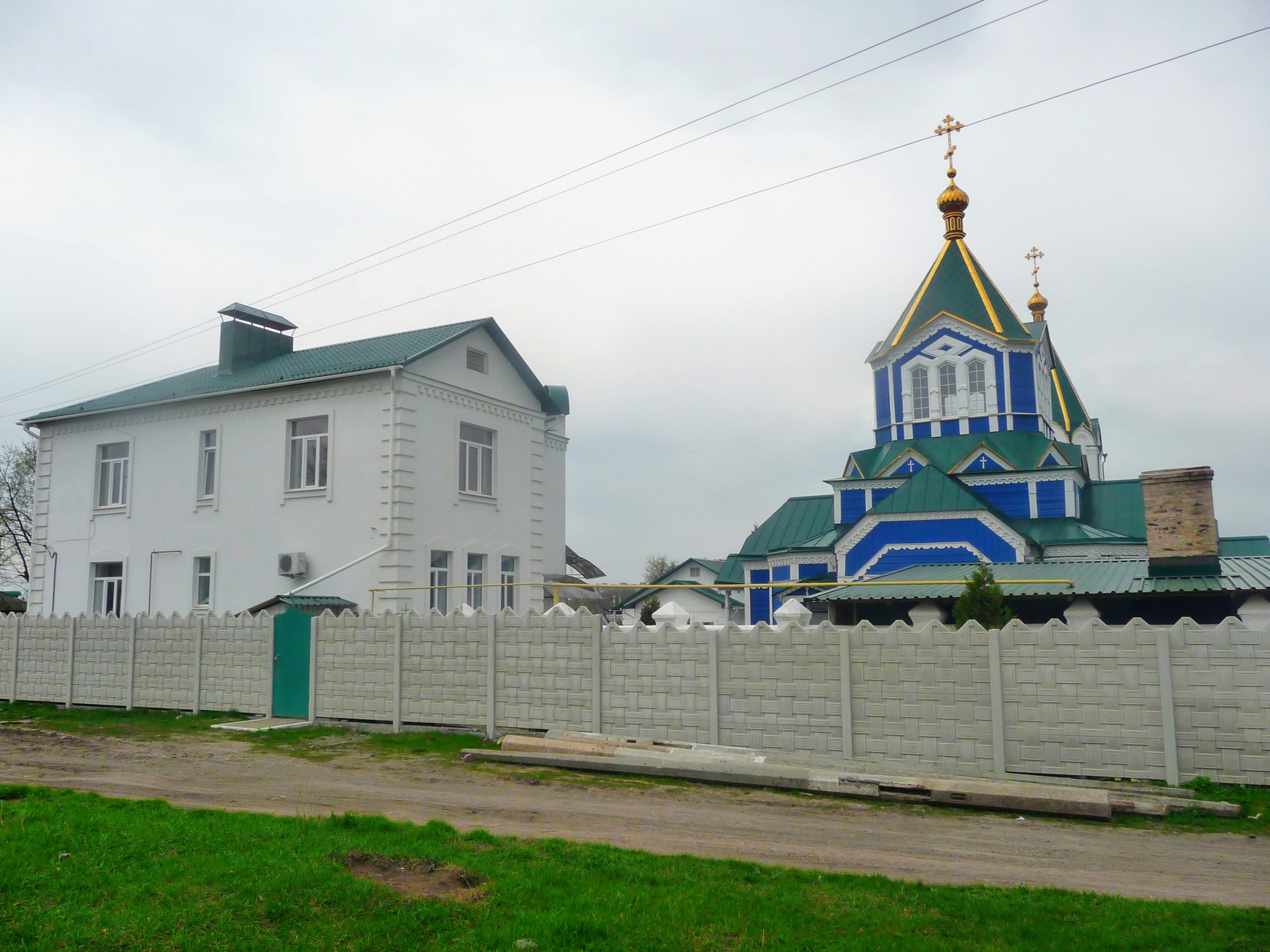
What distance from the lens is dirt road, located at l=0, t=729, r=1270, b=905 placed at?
709 centimetres

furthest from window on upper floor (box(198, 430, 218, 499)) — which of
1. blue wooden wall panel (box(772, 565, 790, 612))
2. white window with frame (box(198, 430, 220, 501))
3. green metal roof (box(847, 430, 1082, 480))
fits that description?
green metal roof (box(847, 430, 1082, 480))

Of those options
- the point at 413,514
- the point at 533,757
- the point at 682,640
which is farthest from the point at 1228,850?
the point at 413,514

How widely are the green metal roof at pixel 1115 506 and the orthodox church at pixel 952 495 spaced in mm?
50

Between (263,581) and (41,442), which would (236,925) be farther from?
(41,442)

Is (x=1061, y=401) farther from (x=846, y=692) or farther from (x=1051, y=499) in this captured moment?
(x=846, y=692)

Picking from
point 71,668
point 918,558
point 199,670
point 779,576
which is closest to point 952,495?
point 918,558

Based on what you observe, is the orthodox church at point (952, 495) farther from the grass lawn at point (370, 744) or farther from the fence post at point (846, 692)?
the grass lawn at point (370, 744)

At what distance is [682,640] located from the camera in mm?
12586

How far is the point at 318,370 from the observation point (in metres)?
21.2

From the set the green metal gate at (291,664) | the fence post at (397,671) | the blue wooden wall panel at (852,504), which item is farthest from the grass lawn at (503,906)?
the blue wooden wall panel at (852,504)

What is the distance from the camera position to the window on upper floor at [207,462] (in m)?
22.3

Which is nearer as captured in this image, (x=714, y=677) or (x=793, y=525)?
(x=714, y=677)

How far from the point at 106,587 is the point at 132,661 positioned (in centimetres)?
712

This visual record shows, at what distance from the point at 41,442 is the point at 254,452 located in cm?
836
